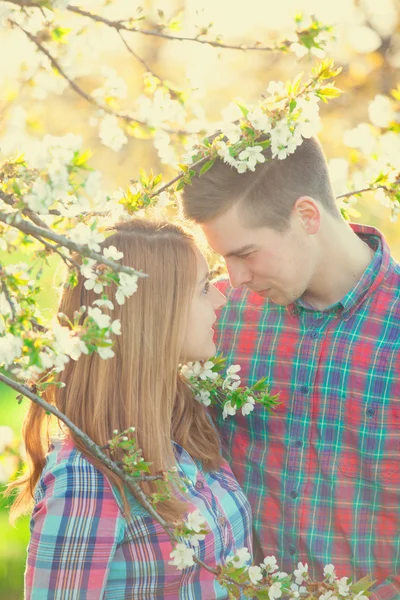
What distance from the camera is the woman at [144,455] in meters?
1.82

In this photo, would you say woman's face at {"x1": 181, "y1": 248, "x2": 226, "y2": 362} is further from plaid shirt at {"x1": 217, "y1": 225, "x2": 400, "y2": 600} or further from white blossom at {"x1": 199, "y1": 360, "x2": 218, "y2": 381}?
plaid shirt at {"x1": 217, "y1": 225, "x2": 400, "y2": 600}

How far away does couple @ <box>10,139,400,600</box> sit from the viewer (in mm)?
1901

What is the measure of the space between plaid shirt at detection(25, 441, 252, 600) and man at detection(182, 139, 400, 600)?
39 centimetres

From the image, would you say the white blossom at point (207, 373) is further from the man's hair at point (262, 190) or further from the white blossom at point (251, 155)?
the white blossom at point (251, 155)

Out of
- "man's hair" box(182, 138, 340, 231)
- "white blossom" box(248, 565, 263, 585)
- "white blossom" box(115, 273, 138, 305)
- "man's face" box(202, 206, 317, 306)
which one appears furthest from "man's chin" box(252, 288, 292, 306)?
"white blossom" box(115, 273, 138, 305)

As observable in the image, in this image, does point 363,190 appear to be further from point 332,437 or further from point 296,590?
point 296,590

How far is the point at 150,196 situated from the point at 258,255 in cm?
50

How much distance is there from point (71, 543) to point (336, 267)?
1.21m

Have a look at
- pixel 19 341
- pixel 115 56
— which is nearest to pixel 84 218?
pixel 19 341

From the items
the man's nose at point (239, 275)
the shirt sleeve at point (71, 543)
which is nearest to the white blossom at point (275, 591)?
the shirt sleeve at point (71, 543)

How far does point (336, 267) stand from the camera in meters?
2.44

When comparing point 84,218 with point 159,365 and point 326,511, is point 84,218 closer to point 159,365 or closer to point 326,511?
point 159,365

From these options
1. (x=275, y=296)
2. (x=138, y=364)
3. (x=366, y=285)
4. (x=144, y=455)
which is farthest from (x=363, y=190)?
(x=144, y=455)

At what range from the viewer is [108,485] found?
1882 mm
